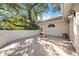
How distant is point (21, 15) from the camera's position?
11.4ft

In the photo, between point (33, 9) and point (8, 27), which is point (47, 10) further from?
point (8, 27)

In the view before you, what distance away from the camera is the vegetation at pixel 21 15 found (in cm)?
344

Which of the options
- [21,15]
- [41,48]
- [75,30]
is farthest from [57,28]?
[21,15]

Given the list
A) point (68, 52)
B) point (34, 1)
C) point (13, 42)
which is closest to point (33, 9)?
point (34, 1)

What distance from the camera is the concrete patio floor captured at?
11.2 ft

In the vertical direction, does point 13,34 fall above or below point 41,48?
above

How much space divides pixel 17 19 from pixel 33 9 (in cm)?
30

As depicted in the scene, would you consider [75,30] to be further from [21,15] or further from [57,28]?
[21,15]

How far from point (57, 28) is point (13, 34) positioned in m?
0.70

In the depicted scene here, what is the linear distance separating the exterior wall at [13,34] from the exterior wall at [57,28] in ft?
0.46

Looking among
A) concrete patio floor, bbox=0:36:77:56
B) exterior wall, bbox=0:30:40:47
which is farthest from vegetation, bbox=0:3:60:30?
concrete patio floor, bbox=0:36:77:56

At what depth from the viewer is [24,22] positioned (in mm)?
3467

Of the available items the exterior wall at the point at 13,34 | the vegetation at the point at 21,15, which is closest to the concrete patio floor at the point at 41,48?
the exterior wall at the point at 13,34

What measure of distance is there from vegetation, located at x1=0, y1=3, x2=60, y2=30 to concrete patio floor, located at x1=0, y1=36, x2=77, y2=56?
0.23 metres
